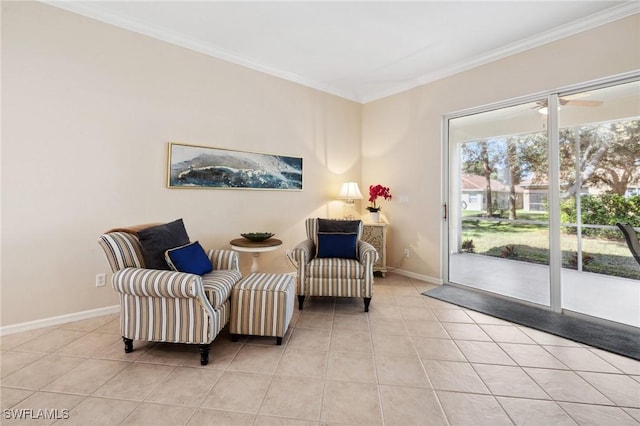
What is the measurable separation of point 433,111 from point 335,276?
262 centimetres

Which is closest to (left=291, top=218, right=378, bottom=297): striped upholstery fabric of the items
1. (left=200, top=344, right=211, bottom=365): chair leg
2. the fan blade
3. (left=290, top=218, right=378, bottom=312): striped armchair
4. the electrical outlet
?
(left=290, top=218, right=378, bottom=312): striped armchair

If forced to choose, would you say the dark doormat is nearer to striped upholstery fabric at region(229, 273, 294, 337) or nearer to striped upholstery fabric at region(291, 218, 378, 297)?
striped upholstery fabric at region(291, 218, 378, 297)

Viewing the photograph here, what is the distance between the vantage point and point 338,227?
10.9 feet

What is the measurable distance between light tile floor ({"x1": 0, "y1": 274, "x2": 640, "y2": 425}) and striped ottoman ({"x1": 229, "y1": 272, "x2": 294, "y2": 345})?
131 mm

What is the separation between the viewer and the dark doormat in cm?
213

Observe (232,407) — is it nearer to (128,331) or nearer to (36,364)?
(128,331)

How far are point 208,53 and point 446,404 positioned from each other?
385 centimetres

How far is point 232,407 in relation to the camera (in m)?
1.47

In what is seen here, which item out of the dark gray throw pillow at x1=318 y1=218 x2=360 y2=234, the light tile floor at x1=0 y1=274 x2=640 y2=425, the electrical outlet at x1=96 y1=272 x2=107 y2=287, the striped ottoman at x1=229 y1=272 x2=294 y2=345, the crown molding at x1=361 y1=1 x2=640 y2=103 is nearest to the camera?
the light tile floor at x1=0 y1=274 x2=640 y2=425

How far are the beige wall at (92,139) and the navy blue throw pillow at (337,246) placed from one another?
96cm

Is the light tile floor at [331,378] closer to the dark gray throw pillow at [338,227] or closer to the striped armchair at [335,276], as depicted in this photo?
the striped armchair at [335,276]

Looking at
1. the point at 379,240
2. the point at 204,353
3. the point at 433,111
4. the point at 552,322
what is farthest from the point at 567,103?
the point at 204,353

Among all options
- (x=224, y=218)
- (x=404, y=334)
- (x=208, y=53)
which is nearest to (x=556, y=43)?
(x=404, y=334)

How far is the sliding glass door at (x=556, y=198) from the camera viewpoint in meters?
2.47
